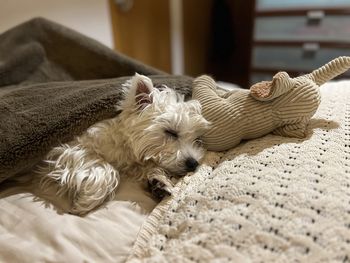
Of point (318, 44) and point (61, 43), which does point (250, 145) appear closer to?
point (61, 43)

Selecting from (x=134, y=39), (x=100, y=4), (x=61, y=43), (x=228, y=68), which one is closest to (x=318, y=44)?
(x=228, y=68)

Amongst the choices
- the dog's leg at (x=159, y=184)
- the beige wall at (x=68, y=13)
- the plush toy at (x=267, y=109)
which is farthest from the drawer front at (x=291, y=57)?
the dog's leg at (x=159, y=184)

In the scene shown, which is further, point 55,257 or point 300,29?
point 300,29

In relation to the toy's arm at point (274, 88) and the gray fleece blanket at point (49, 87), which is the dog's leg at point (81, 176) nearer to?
the gray fleece blanket at point (49, 87)

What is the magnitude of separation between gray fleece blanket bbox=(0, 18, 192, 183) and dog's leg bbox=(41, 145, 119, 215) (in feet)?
0.15

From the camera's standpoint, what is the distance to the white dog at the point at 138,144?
81 centimetres

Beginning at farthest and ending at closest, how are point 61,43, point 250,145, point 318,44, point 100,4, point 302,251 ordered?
1. point 318,44
2. point 100,4
3. point 61,43
4. point 250,145
5. point 302,251

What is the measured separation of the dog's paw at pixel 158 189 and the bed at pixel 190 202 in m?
0.02

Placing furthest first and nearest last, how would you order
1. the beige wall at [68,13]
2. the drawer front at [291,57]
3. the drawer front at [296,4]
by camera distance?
the drawer front at [291,57], the drawer front at [296,4], the beige wall at [68,13]

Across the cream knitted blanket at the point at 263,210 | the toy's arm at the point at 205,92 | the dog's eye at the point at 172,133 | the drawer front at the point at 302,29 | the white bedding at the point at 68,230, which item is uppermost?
the toy's arm at the point at 205,92

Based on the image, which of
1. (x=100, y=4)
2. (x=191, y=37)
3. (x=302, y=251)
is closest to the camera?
(x=302, y=251)

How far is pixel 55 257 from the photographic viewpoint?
23.4 inches

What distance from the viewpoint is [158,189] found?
741 mm

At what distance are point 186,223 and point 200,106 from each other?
38 centimetres
